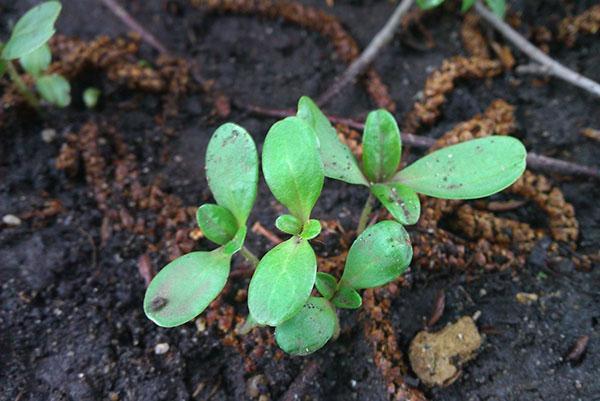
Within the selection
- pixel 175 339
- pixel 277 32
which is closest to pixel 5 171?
pixel 175 339

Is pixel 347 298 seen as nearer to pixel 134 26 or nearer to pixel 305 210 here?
pixel 305 210

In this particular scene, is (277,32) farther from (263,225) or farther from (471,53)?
(263,225)

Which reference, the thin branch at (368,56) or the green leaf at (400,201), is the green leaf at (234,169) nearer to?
the green leaf at (400,201)

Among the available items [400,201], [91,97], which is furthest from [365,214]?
[91,97]

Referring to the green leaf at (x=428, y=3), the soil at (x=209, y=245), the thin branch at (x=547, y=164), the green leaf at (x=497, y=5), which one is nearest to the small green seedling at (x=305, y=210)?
the soil at (x=209, y=245)

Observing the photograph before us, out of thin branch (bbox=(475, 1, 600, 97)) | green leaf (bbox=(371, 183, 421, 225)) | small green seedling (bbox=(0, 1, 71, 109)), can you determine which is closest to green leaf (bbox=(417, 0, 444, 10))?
thin branch (bbox=(475, 1, 600, 97))

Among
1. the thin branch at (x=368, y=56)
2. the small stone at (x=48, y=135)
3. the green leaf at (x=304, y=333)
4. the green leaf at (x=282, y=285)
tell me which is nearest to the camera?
the green leaf at (x=282, y=285)

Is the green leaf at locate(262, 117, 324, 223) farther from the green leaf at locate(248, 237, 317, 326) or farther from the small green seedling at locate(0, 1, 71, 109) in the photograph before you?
the small green seedling at locate(0, 1, 71, 109)
